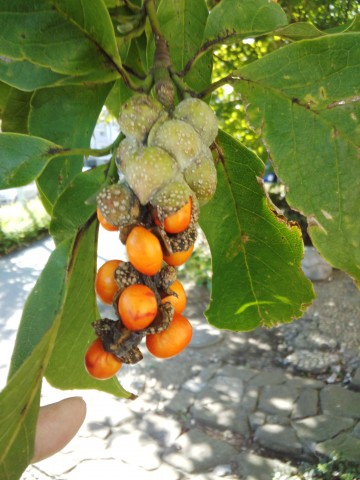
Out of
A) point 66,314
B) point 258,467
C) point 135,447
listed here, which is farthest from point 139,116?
point 135,447

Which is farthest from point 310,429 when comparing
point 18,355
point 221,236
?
point 18,355

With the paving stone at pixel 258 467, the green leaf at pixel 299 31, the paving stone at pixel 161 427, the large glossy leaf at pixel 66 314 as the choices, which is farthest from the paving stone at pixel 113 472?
the green leaf at pixel 299 31

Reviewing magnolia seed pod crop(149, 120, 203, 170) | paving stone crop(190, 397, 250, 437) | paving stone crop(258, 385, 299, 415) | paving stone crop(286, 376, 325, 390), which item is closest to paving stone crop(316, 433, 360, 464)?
paving stone crop(258, 385, 299, 415)

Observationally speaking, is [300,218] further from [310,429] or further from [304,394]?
[310,429]

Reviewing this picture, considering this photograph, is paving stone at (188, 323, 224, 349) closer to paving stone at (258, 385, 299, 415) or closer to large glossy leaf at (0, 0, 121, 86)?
paving stone at (258, 385, 299, 415)

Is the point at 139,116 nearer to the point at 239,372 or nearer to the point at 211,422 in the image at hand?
the point at 211,422

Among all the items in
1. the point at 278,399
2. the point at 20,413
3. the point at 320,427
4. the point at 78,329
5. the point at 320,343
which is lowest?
the point at 320,343
